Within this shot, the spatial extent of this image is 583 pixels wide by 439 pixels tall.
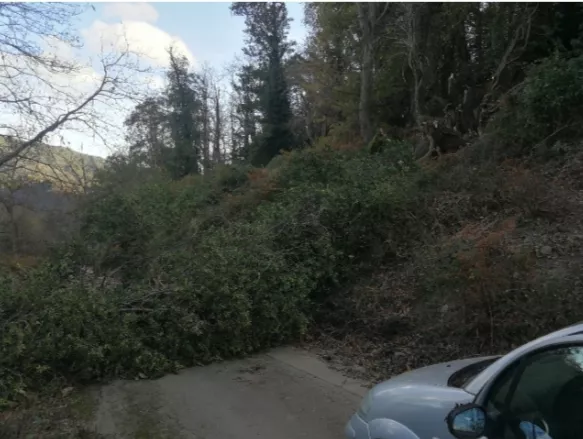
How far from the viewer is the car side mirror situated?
2.57 meters

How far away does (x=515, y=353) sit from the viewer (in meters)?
2.68

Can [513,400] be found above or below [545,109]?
below

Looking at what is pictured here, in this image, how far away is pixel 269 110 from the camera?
37312 millimetres

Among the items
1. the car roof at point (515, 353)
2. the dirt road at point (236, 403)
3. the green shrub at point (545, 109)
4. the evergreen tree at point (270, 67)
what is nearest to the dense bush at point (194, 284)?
the dirt road at point (236, 403)

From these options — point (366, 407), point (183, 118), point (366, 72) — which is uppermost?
point (183, 118)

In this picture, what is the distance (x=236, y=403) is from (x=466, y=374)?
11.5ft

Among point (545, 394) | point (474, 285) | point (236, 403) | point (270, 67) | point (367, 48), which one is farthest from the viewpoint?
point (270, 67)

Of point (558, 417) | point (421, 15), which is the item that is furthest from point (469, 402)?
point (421, 15)

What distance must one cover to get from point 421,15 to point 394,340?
16.2 meters

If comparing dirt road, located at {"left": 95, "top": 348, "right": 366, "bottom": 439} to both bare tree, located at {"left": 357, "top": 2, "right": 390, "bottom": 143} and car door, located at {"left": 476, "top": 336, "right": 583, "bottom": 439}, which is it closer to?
car door, located at {"left": 476, "top": 336, "right": 583, "bottom": 439}

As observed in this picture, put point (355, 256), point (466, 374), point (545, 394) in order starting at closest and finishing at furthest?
point (545, 394) → point (466, 374) → point (355, 256)

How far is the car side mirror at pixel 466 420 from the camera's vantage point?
2570 millimetres

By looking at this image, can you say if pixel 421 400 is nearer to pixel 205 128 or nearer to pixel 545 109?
pixel 545 109

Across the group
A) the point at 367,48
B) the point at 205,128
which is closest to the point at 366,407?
the point at 367,48
